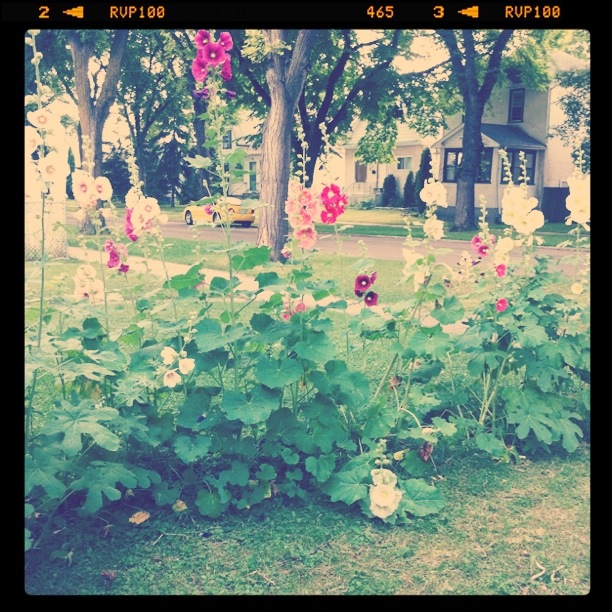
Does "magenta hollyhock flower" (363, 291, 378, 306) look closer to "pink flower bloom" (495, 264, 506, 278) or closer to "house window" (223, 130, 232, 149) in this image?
"pink flower bloom" (495, 264, 506, 278)

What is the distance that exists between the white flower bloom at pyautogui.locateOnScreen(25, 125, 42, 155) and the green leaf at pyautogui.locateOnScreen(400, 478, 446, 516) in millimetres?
1585

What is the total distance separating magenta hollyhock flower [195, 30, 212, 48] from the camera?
1.87m

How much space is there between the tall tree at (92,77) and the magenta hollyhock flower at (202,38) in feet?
0.79

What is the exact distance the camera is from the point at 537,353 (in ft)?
8.89

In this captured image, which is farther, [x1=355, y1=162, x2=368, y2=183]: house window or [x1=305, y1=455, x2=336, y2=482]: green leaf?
[x1=355, y1=162, x2=368, y2=183]: house window

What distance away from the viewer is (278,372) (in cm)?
217

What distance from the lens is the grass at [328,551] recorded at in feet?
6.09

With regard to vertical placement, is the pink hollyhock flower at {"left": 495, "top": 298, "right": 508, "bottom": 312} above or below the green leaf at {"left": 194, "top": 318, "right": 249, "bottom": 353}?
above

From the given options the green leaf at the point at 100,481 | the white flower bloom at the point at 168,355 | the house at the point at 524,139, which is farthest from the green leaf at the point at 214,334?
the house at the point at 524,139

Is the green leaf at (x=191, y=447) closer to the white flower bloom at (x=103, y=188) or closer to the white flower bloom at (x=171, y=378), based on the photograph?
the white flower bloom at (x=171, y=378)

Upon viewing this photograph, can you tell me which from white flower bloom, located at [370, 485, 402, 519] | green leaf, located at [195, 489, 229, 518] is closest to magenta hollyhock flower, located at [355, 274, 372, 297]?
white flower bloom, located at [370, 485, 402, 519]
